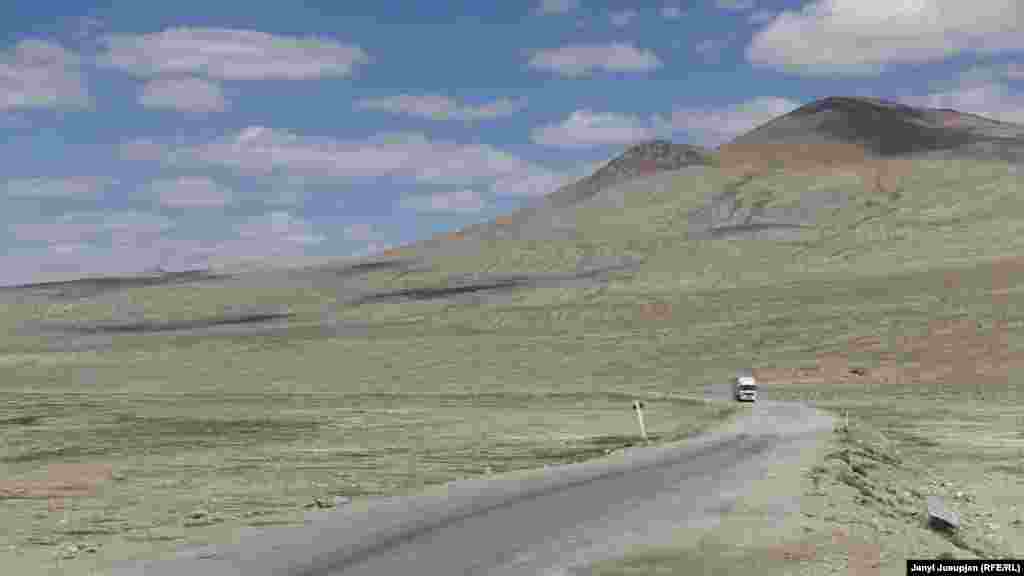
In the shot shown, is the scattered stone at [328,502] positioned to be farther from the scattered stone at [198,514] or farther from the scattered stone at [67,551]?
the scattered stone at [67,551]

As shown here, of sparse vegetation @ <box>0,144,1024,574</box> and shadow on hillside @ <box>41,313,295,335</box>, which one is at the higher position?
shadow on hillside @ <box>41,313,295,335</box>

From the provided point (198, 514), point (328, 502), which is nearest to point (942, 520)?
point (328, 502)

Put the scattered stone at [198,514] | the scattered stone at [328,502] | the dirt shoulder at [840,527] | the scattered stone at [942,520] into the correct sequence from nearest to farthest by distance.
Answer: the dirt shoulder at [840,527], the scattered stone at [942,520], the scattered stone at [198,514], the scattered stone at [328,502]

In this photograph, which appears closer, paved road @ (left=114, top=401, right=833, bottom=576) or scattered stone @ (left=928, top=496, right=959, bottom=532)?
paved road @ (left=114, top=401, right=833, bottom=576)

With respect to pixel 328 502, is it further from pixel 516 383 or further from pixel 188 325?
pixel 188 325

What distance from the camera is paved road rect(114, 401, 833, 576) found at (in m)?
21.6

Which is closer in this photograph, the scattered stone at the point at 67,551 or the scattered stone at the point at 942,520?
the scattered stone at the point at 67,551

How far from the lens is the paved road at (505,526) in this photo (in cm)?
2158

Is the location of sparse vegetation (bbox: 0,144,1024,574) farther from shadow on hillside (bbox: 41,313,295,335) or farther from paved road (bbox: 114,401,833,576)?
paved road (bbox: 114,401,833,576)

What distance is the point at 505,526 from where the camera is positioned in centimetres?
2561

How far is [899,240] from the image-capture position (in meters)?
194

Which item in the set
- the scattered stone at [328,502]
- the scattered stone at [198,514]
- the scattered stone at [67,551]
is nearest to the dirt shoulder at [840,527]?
the scattered stone at [328,502]

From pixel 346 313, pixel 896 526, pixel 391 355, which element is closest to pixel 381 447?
pixel 896 526

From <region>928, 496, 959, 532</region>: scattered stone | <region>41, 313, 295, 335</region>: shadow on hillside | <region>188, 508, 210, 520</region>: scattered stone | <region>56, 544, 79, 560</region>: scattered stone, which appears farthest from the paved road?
<region>41, 313, 295, 335</region>: shadow on hillside
